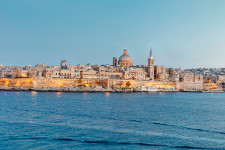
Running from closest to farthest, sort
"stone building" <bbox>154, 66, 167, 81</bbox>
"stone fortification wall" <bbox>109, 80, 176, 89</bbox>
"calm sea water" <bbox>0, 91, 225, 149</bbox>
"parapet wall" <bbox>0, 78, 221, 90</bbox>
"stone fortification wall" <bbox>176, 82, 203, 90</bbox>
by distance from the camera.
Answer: "calm sea water" <bbox>0, 91, 225, 149</bbox>, "parapet wall" <bbox>0, 78, 221, 90</bbox>, "stone fortification wall" <bbox>109, 80, 176, 89</bbox>, "stone fortification wall" <bbox>176, 82, 203, 90</bbox>, "stone building" <bbox>154, 66, 167, 81</bbox>

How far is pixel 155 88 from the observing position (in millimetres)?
52750

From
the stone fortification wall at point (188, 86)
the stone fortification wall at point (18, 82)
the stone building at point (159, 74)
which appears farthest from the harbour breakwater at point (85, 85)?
the stone building at point (159, 74)

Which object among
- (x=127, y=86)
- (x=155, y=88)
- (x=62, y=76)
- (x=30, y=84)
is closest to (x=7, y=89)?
(x=30, y=84)

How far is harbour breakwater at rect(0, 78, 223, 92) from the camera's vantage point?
4372 cm

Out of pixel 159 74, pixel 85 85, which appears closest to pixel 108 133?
pixel 85 85

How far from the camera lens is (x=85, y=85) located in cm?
4909

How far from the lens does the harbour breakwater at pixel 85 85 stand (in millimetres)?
43725

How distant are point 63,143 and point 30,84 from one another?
36661 mm

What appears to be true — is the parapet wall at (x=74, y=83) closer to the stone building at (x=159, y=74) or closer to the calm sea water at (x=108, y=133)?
the stone building at (x=159, y=74)

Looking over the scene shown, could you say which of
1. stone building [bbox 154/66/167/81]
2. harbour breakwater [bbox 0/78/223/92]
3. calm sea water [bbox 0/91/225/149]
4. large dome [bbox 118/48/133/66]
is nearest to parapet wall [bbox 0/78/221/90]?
harbour breakwater [bbox 0/78/223/92]

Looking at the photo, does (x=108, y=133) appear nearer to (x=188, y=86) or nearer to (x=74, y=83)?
(x=74, y=83)

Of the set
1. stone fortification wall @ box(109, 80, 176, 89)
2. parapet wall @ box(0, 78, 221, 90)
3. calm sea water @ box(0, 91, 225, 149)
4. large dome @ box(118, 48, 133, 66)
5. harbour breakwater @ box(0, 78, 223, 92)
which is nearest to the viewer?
calm sea water @ box(0, 91, 225, 149)

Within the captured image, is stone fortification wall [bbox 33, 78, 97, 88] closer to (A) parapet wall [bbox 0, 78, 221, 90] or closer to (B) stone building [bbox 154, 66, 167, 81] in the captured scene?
(A) parapet wall [bbox 0, 78, 221, 90]

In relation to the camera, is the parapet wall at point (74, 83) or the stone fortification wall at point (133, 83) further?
the stone fortification wall at point (133, 83)
